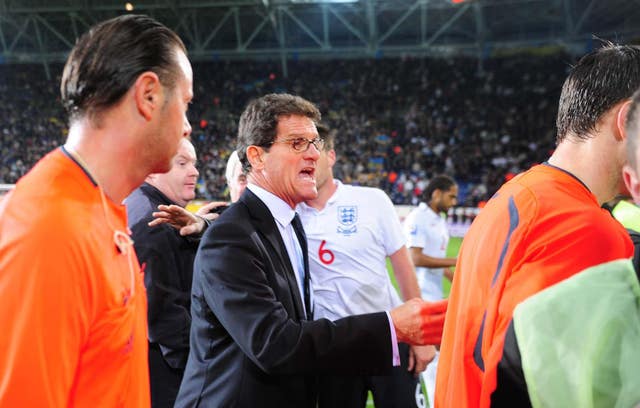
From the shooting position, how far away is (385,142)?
2655 cm

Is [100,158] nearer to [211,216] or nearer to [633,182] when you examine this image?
[633,182]

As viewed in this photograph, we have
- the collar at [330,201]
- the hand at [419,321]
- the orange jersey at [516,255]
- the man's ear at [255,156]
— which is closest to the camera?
the orange jersey at [516,255]

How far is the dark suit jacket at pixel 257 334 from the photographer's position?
1.82 meters

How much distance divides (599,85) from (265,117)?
4.23ft

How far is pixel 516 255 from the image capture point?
1.52 metres

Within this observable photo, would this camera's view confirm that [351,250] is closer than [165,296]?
No

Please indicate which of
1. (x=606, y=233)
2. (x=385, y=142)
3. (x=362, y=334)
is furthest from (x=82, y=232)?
(x=385, y=142)

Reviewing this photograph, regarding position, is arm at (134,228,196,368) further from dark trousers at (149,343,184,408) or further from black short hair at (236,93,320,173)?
black short hair at (236,93,320,173)

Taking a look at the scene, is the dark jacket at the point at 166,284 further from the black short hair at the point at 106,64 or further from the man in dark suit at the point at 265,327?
the black short hair at the point at 106,64

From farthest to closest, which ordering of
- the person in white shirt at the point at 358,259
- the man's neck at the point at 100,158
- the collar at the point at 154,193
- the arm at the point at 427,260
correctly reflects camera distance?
the arm at the point at 427,260, the person in white shirt at the point at 358,259, the collar at the point at 154,193, the man's neck at the point at 100,158

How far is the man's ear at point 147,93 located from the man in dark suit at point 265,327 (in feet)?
2.34

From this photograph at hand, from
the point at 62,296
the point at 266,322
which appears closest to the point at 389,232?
the point at 266,322

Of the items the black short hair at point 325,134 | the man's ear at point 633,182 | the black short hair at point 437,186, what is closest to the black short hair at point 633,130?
the man's ear at point 633,182

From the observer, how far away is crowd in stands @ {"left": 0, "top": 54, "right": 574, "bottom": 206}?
79.8 ft
